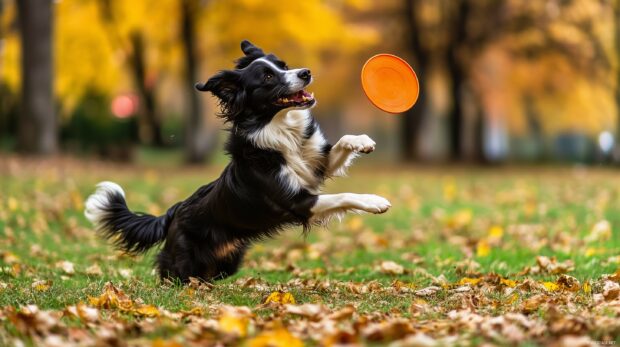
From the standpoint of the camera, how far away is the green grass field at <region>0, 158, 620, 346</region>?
4367mm

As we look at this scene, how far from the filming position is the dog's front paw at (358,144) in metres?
6.37

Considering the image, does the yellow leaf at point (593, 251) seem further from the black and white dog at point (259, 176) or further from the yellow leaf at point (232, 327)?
the yellow leaf at point (232, 327)

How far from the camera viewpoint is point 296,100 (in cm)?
629

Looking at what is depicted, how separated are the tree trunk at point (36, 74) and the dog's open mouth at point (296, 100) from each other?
16.1 metres

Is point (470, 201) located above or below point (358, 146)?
below

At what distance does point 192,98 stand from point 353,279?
2132cm

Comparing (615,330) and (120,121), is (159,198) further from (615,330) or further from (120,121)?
(120,121)

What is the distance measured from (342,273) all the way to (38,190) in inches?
312

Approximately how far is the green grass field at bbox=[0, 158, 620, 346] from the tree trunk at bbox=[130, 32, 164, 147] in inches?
784

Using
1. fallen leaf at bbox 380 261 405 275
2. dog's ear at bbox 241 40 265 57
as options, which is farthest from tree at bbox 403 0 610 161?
dog's ear at bbox 241 40 265 57

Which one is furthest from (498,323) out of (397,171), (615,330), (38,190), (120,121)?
(120,121)

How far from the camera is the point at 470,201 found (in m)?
16.7

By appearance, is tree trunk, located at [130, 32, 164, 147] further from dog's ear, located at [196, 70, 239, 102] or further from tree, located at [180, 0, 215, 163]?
dog's ear, located at [196, 70, 239, 102]

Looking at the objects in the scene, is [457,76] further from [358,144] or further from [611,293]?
[611,293]
